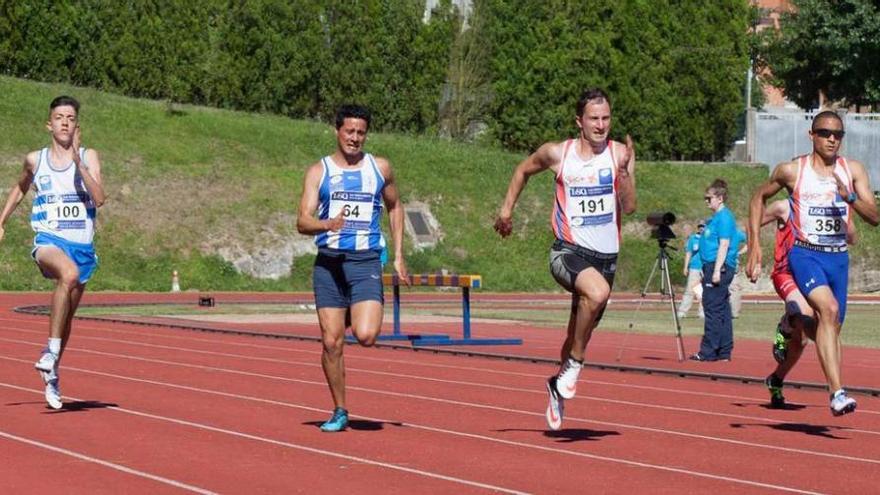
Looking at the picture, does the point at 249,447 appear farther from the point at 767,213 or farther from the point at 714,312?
the point at 714,312

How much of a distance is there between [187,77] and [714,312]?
41.7 meters

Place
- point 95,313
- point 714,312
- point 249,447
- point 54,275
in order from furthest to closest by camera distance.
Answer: point 95,313
point 714,312
point 54,275
point 249,447

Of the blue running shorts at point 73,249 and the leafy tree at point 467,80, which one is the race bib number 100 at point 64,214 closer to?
the blue running shorts at point 73,249

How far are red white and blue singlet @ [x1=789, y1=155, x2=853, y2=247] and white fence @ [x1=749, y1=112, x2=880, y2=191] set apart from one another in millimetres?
45349

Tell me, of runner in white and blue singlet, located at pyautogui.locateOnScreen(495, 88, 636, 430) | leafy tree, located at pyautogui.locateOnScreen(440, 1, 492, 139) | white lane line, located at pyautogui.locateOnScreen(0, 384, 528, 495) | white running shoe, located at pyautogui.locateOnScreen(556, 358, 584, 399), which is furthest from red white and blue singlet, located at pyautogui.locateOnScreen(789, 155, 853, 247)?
leafy tree, located at pyautogui.locateOnScreen(440, 1, 492, 139)

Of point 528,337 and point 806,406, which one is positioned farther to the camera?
point 528,337

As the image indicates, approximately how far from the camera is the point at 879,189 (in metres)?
59.2

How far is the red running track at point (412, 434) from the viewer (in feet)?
33.2

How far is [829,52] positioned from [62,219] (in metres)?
58.2

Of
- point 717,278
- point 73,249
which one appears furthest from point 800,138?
point 73,249

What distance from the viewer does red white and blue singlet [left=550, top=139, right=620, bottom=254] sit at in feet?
39.7

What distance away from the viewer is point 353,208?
12.3 m

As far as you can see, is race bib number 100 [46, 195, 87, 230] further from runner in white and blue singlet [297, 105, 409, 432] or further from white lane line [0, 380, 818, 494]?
runner in white and blue singlet [297, 105, 409, 432]

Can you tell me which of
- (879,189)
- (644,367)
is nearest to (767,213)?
(644,367)
